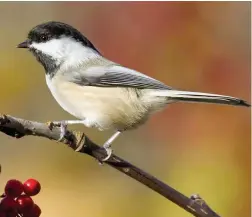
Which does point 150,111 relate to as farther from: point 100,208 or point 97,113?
point 100,208

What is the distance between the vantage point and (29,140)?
2396 mm

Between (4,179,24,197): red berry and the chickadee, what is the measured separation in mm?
399

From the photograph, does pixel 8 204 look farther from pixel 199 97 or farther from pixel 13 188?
pixel 199 97

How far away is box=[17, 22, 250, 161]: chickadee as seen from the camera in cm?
144

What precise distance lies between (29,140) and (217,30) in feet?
2.97

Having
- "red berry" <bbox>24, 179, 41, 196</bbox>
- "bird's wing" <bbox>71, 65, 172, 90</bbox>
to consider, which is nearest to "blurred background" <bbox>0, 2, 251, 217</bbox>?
"bird's wing" <bbox>71, 65, 172, 90</bbox>

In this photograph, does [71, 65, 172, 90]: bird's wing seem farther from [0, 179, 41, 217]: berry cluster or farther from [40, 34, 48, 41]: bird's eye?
[0, 179, 41, 217]: berry cluster

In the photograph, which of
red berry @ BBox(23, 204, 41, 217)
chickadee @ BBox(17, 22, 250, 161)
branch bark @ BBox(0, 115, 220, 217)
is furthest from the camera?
chickadee @ BBox(17, 22, 250, 161)

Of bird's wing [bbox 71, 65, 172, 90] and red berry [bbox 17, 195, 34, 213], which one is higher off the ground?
bird's wing [bbox 71, 65, 172, 90]

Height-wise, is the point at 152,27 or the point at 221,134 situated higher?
the point at 152,27

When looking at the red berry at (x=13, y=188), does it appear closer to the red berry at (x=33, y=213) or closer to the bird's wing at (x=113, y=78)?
the red berry at (x=33, y=213)

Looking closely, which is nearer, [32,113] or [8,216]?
[8,216]

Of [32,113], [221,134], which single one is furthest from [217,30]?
[32,113]

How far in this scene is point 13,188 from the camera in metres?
1.02
